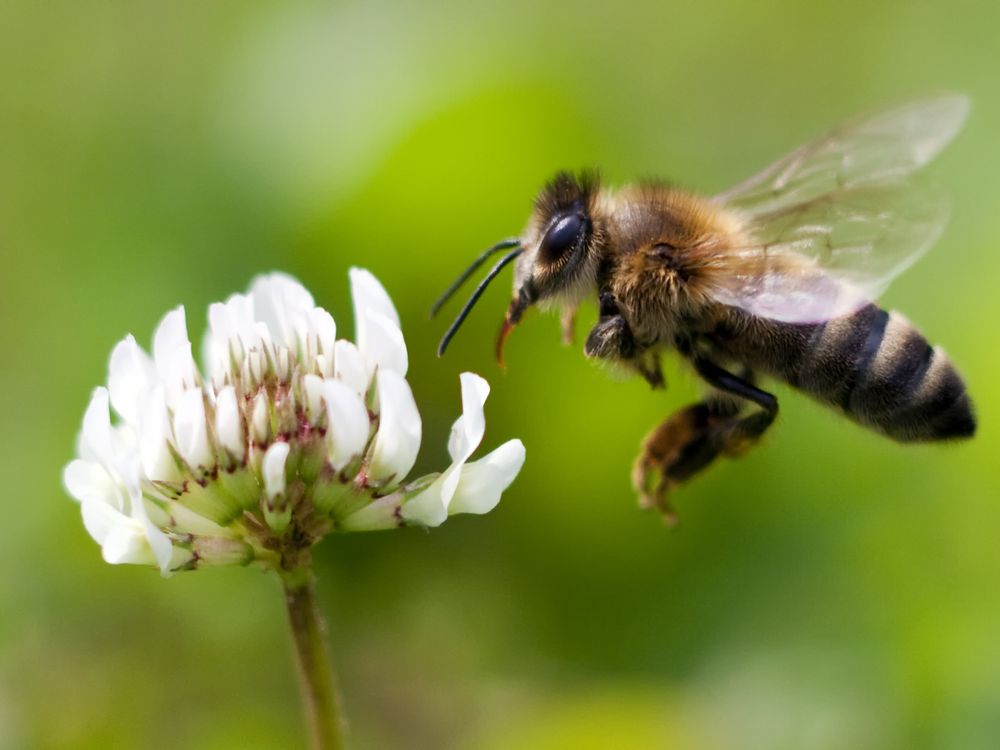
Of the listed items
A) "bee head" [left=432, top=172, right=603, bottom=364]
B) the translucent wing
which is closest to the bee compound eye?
"bee head" [left=432, top=172, right=603, bottom=364]

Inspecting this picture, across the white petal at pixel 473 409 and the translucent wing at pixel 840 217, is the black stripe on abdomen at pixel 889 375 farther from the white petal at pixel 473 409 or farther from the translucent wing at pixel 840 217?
the white petal at pixel 473 409

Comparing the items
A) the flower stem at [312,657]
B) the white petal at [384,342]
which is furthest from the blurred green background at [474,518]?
the flower stem at [312,657]

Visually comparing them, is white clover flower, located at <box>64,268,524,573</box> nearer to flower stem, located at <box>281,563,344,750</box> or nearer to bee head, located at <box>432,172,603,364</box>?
flower stem, located at <box>281,563,344,750</box>

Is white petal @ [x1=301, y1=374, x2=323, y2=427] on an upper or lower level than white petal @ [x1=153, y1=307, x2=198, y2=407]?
lower

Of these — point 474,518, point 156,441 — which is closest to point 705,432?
point 156,441

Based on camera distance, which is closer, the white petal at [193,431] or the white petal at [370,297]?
the white petal at [193,431]
